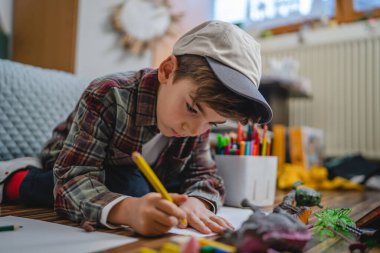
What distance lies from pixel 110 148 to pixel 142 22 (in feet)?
3.91

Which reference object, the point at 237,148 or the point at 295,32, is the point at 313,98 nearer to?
the point at 295,32

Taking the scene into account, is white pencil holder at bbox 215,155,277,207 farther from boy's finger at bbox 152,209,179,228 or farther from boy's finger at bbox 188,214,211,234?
boy's finger at bbox 152,209,179,228

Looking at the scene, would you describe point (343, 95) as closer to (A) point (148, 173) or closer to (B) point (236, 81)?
(B) point (236, 81)

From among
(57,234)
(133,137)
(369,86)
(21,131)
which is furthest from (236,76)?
(369,86)

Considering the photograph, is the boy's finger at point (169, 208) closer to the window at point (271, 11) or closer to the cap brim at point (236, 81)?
the cap brim at point (236, 81)

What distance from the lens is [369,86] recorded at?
205 cm

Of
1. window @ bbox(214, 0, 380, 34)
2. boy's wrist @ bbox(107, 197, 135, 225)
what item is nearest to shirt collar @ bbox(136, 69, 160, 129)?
boy's wrist @ bbox(107, 197, 135, 225)

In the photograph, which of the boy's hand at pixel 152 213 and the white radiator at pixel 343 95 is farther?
the white radiator at pixel 343 95

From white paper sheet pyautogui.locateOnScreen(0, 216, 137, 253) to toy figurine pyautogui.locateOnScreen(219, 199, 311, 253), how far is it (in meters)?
0.16

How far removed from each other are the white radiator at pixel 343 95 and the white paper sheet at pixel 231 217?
4.67ft

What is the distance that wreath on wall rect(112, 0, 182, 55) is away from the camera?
1.69 m

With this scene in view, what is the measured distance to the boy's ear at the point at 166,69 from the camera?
2.21 feet

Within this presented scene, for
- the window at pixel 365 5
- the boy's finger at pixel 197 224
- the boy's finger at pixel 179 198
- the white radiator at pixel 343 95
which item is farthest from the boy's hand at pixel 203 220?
the window at pixel 365 5

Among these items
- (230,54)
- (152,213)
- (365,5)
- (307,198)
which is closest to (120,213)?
(152,213)
